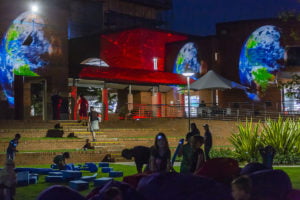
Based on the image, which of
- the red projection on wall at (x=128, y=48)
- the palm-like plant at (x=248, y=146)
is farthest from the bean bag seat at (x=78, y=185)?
the red projection on wall at (x=128, y=48)

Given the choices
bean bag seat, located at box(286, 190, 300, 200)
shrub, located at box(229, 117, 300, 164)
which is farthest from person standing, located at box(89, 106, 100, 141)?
bean bag seat, located at box(286, 190, 300, 200)

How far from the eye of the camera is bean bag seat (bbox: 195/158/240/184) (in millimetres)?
7211

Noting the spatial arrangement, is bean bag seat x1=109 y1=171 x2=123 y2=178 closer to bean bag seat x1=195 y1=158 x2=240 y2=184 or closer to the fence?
bean bag seat x1=195 y1=158 x2=240 y2=184

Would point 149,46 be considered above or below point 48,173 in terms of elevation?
above

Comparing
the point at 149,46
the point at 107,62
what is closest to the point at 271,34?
the point at 149,46

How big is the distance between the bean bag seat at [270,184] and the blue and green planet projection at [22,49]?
22.8 metres

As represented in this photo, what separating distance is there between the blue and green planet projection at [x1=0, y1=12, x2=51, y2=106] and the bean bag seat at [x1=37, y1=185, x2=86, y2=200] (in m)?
22.7

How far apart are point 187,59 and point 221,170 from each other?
102ft

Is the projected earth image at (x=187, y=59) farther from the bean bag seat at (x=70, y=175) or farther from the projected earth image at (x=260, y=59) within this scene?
the bean bag seat at (x=70, y=175)

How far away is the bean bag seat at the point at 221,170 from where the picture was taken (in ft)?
23.7

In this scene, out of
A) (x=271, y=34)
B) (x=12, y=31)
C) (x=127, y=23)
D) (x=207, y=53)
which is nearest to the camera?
(x=12, y=31)

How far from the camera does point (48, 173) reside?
13.8 metres

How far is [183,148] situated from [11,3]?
70.4 ft

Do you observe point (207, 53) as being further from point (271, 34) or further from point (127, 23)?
point (127, 23)
